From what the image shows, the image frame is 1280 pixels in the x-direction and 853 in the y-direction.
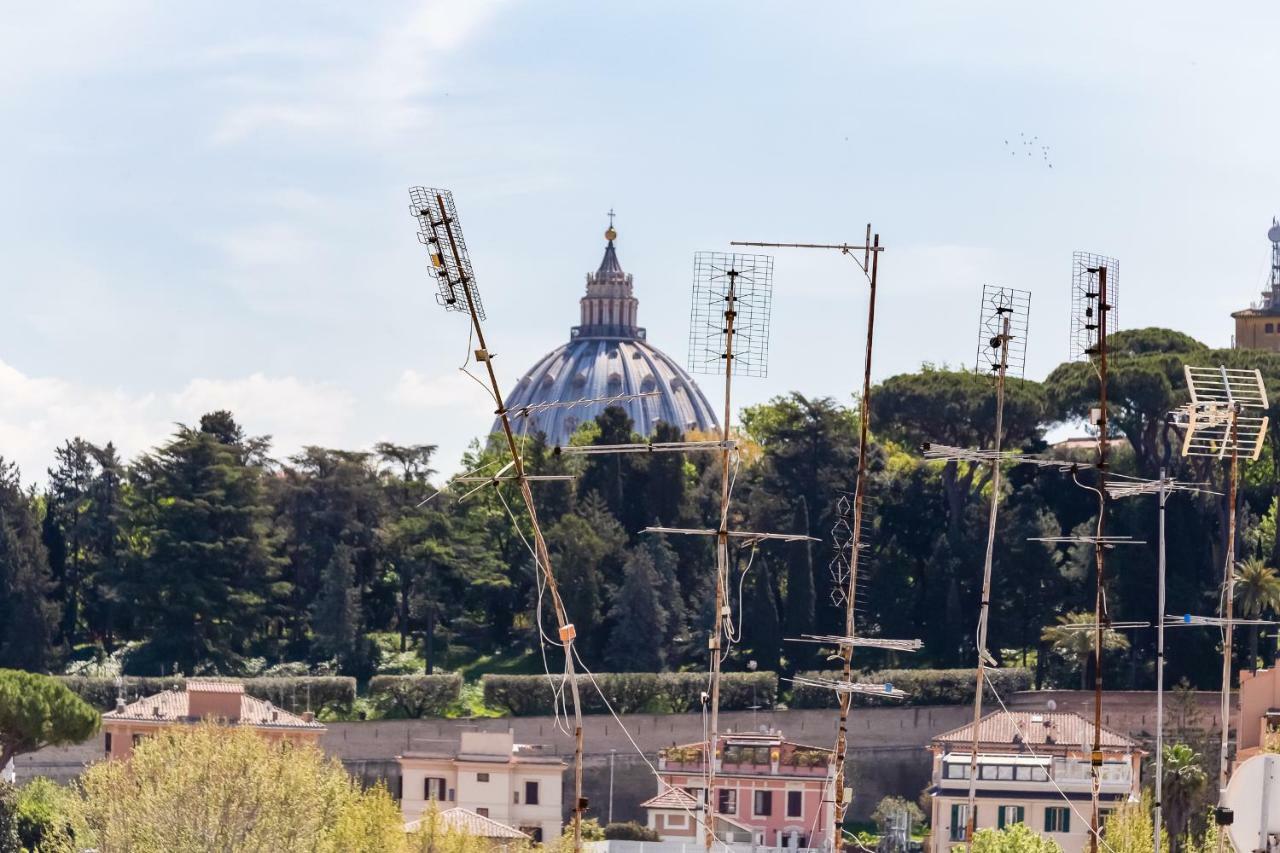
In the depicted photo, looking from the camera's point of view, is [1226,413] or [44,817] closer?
Result: [1226,413]

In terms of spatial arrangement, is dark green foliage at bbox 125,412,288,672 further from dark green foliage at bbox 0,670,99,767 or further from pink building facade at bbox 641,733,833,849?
pink building facade at bbox 641,733,833,849

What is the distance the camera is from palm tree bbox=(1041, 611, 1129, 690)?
228 ft

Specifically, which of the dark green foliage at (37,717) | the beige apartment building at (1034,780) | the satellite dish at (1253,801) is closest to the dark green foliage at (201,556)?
the dark green foliage at (37,717)

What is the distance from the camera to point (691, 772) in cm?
6431

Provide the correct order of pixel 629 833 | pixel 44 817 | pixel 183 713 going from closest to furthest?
pixel 44 817
pixel 629 833
pixel 183 713

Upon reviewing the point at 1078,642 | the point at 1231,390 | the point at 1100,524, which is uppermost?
the point at 1231,390

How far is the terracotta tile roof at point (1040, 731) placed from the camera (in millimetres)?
61500

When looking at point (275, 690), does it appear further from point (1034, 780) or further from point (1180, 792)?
point (1180, 792)

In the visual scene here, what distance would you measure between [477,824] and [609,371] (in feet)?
302

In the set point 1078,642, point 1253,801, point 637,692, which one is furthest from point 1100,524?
point 637,692

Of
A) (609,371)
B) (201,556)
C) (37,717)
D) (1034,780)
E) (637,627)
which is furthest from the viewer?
(609,371)

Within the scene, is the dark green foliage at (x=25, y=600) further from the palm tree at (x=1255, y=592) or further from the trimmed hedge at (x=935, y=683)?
the palm tree at (x=1255, y=592)

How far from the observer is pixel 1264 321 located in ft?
358

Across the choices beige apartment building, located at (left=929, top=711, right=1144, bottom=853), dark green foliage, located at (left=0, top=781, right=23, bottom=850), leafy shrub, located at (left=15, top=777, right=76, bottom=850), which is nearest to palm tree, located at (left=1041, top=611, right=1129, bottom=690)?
beige apartment building, located at (left=929, top=711, right=1144, bottom=853)
